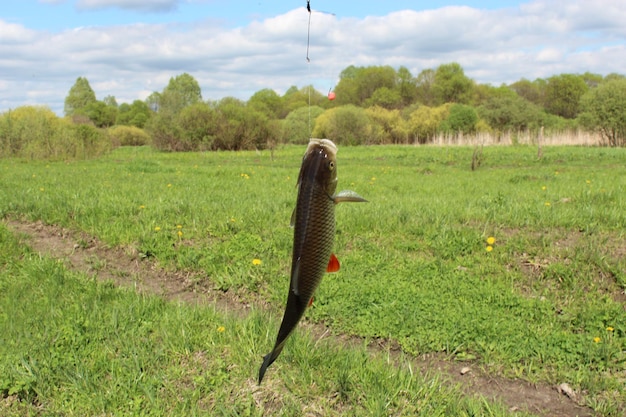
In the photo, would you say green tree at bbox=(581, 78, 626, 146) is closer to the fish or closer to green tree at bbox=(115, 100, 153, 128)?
the fish

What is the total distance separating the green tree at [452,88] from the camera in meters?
64.1

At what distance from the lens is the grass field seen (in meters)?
3.81

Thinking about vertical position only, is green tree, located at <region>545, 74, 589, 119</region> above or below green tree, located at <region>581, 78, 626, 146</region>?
above

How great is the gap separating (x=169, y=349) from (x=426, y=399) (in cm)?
198

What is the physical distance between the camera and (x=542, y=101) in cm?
6950

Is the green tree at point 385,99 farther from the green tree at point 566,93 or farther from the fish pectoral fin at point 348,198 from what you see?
the fish pectoral fin at point 348,198

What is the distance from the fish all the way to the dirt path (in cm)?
261

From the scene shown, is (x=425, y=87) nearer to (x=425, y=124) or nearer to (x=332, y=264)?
(x=425, y=124)

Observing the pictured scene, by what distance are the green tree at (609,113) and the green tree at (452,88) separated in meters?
26.0

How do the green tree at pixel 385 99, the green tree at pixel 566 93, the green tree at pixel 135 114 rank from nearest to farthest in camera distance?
the green tree at pixel 385 99 < the green tree at pixel 135 114 < the green tree at pixel 566 93

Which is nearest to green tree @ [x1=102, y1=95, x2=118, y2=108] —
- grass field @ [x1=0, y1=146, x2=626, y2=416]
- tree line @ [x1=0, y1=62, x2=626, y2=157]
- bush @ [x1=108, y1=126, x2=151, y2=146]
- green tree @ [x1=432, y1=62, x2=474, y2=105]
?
tree line @ [x1=0, y1=62, x2=626, y2=157]

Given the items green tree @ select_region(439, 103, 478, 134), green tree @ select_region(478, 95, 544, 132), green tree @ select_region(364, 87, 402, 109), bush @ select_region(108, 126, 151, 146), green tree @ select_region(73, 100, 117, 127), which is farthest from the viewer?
green tree @ select_region(73, 100, 117, 127)

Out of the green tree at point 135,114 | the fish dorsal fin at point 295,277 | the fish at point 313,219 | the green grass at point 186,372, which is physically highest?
the green tree at point 135,114

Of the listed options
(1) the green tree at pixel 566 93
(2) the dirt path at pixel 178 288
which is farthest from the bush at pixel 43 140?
(1) the green tree at pixel 566 93
